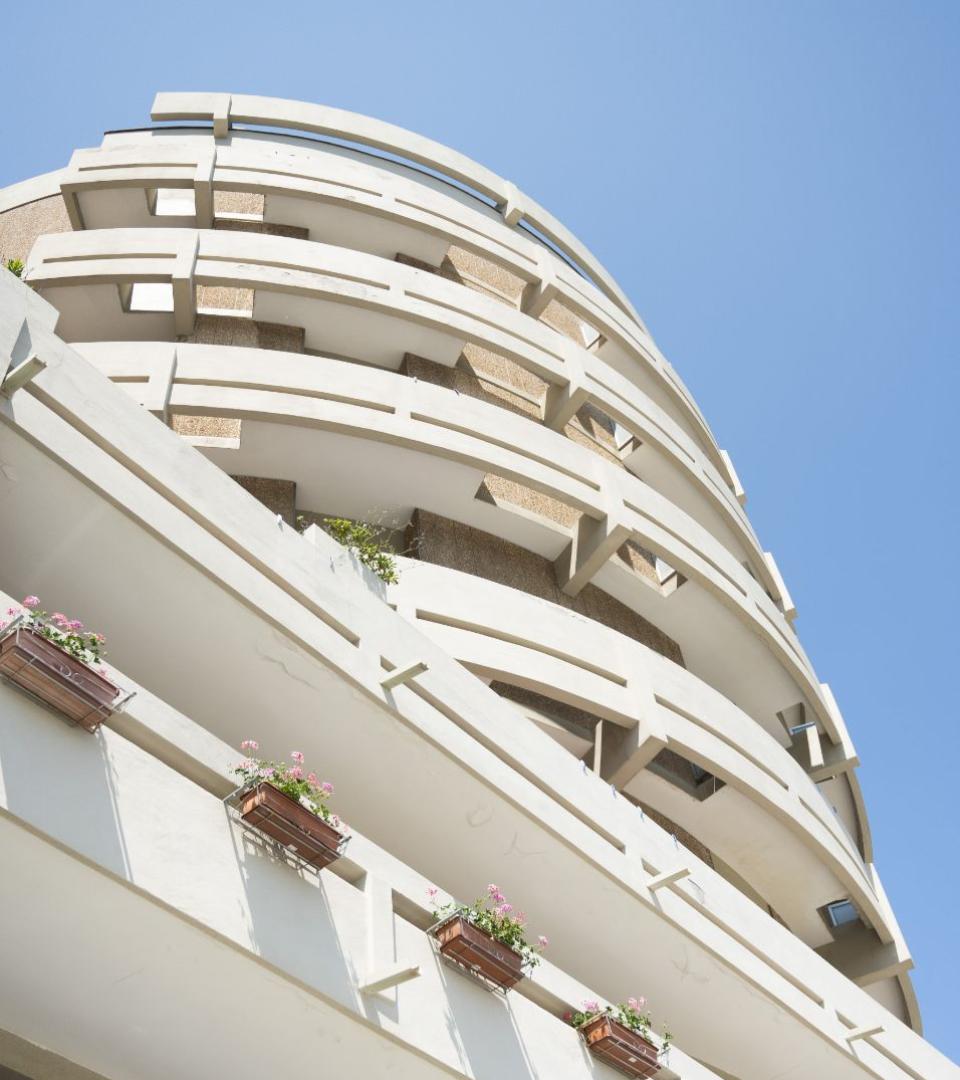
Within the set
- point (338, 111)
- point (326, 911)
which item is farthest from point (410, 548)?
point (338, 111)

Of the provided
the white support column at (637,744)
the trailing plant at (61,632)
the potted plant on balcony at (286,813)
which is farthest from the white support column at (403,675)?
the white support column at (637,744)

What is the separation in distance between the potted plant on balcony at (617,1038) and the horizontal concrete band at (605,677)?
14.7 ft

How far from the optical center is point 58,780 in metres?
7.04

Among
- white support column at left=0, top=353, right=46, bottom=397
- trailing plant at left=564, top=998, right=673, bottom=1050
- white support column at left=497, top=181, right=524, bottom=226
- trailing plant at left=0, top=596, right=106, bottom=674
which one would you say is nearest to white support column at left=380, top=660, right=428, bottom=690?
trailing plant at left=564, top=998, right=673, bottom=1050

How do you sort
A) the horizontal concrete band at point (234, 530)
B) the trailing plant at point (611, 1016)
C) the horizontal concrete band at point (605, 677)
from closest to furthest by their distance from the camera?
1. the horizontal concrete band at point (234, 530)
2. the trailing plant at point (611, 1016)
3. the horizontal concrete band at point (605, 677)

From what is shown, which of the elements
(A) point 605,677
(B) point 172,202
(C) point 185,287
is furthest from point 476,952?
(B) point 172,202

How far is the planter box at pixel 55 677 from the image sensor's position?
23.7 feet

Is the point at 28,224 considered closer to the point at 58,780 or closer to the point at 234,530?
the point at 234,530

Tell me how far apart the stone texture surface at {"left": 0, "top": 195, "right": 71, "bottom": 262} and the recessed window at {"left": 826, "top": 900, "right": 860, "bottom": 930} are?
16009 mm

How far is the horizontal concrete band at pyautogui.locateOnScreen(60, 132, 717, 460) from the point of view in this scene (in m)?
20.0

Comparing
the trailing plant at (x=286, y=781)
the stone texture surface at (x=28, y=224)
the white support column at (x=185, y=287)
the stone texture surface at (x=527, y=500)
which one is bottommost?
Result: the trailing plant at (x=286, y=781)

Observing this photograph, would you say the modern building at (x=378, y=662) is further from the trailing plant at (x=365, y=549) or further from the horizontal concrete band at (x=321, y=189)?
the trailing plant at (x=365, y=549)

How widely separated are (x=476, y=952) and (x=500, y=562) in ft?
28.6

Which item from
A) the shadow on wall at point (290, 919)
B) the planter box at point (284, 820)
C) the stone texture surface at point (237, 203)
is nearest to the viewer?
the shadow on wall at point (290, 919)
